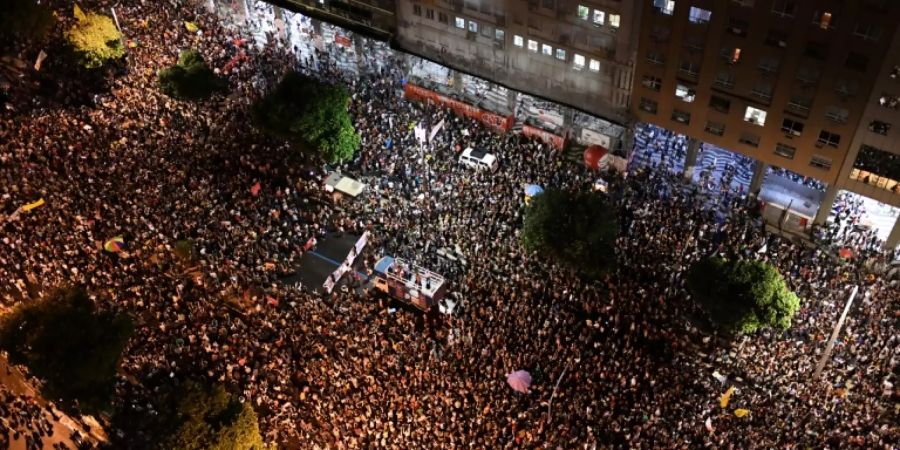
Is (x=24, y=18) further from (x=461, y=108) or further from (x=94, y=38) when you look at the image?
(x=461, y=108)

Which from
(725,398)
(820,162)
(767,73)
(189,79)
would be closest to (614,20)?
(767,73)

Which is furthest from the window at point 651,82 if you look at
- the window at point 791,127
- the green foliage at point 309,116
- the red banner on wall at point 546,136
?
the green foliage at point 309,116

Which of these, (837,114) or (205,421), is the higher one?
(837,114)

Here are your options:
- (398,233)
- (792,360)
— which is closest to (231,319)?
(398,233)

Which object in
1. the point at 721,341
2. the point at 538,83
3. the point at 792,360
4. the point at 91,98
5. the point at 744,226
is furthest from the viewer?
the point at 91,98

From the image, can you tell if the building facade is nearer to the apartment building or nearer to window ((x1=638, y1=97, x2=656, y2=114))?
window ((x1=638, y1=97, x2=656, y2=114))

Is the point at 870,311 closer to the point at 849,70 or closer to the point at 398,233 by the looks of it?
the point at 849,70

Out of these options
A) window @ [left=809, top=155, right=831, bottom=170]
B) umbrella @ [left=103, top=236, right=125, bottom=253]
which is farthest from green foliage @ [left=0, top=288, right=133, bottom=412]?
window @ [left=809, top=155, right=831, bottom=170]
